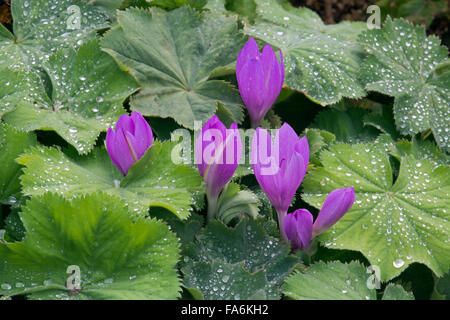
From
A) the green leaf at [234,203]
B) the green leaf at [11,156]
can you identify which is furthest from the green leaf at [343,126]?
the green leaf at [11,156]

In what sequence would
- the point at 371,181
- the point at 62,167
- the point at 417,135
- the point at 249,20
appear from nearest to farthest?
the point at 62,167 < the point at 371,181 < the point at 417,135 < the point at 249,20

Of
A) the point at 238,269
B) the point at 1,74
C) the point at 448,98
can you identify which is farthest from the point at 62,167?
the point at 448,98

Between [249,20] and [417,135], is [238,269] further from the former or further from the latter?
[249,20]

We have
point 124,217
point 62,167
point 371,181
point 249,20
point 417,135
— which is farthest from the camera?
point 249,20

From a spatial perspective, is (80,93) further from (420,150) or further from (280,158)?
(420,150)

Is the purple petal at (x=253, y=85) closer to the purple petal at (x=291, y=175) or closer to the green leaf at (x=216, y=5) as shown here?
the purple petal at (x=291, y=175)

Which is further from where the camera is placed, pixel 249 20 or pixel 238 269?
pixel 249 20
